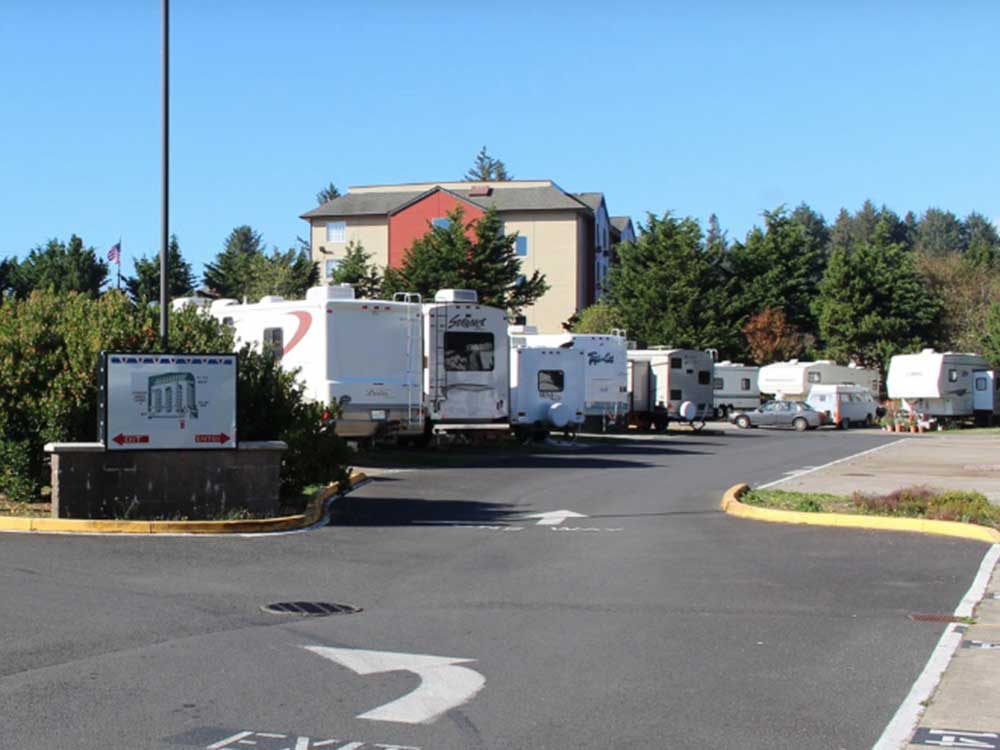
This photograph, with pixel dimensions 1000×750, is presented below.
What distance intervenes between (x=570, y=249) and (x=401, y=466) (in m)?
52.3

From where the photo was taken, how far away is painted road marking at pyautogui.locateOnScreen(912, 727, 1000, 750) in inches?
246

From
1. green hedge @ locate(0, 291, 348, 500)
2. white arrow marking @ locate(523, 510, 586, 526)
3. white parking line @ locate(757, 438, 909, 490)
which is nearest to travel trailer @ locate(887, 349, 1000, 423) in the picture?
white parking line @ locate(757, 438, 909, 490)

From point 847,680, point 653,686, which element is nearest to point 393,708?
point 653,686

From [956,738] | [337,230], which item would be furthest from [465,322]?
[337,230]

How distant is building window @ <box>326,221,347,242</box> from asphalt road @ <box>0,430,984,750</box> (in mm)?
63904

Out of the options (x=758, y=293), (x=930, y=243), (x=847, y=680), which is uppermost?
(x=930, y=243)

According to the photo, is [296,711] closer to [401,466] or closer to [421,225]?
[401,466]

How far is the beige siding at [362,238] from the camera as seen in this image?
77.6m

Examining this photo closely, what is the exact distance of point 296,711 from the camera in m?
6.72

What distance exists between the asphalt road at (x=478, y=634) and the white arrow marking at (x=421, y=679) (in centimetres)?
3

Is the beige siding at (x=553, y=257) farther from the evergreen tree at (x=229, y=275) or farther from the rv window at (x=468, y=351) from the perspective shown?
the rv window at (x=468, y=351)

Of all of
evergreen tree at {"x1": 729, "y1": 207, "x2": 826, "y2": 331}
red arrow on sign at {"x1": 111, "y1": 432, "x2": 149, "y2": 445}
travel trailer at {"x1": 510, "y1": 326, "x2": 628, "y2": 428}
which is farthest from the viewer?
evergreen tree at {"x1": 729, "y1": 207, "x2": 826, "y2": 331}

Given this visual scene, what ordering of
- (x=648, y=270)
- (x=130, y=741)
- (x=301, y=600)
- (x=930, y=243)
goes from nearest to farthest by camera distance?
(x=130, y=741) < (x=301, y=600) < (x=648, y=270) < (x=930, y=243)

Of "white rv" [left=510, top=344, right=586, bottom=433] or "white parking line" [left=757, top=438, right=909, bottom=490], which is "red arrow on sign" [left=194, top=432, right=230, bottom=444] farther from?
"white rv" [left=510, top=344, right=586, bottom=433]
